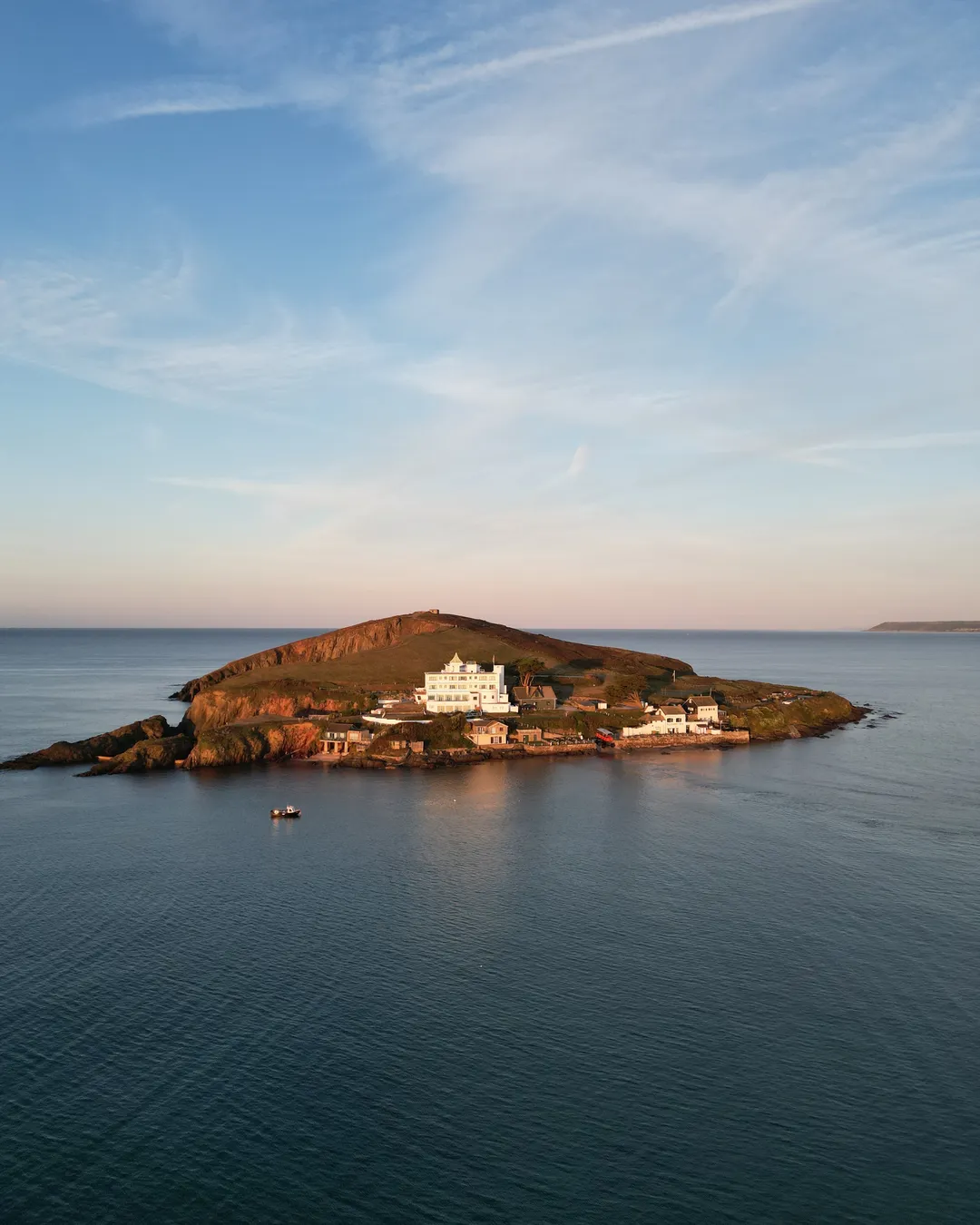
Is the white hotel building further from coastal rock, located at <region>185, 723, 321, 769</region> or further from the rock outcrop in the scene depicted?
the rock outcrop

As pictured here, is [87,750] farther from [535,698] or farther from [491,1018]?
[491,1018]

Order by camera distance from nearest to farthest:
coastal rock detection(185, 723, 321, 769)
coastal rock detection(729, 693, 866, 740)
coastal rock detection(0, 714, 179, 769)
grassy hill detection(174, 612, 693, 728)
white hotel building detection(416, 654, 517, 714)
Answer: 1. coastal rock detection(0, 714, 179, 769)
2. coastal rock detection(185, 723, 321, 769)
3. white hotel building detection(416, 654, 517, 714)
4. grassy hill detection(174, 612, 693, 728)
5. coastal rock detection(729, 693, 866, 740)

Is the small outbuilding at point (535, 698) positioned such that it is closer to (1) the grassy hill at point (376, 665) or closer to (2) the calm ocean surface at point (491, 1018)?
(1) the grassy hill at point (376, 665)

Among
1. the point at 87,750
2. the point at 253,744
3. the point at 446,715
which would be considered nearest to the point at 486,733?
the point at 446,715

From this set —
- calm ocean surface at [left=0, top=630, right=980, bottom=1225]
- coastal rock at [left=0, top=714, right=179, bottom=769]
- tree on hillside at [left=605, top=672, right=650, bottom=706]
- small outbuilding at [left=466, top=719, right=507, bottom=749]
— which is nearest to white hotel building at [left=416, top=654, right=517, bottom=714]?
small outbuilding at [left=466, top=719, right=507, bottom=749]

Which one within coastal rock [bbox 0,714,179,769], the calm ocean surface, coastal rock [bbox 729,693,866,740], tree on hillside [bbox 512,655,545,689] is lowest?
the calm ocean surface
